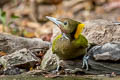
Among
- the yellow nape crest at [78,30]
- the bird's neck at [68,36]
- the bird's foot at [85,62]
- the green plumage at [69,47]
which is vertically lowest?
the bird's foot at [85,62]

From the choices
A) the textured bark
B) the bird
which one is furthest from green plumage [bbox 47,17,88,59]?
the textured bark

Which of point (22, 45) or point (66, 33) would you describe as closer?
point (66, 33)

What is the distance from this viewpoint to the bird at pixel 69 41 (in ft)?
13.6

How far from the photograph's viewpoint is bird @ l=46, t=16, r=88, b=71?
163 inches

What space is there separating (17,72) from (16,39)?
1009 millimetres

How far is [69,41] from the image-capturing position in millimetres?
4211

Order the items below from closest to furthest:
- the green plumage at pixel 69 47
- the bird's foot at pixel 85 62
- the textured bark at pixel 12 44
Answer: the green plumage at pixel 69 47 → the bird's foot at pixel 85 62 → the textured bark at pixel 12 44

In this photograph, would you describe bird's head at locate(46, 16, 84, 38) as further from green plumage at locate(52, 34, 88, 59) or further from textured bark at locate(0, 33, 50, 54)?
textured bark at locate(0, 33, 50, 54)

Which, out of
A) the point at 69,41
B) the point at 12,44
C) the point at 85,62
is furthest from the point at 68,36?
the point at 12,44

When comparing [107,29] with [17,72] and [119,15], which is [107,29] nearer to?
[17,72]

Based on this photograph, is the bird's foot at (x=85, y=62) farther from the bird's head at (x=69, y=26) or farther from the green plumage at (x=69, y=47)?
the bird's head at (x=69, y=26)

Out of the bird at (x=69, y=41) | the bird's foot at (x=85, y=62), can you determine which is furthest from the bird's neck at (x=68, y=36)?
the bird's foot at (x=85, y=62)

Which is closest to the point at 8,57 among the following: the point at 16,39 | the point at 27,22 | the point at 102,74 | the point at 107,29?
the point at 16,39

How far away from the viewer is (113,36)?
503cm
